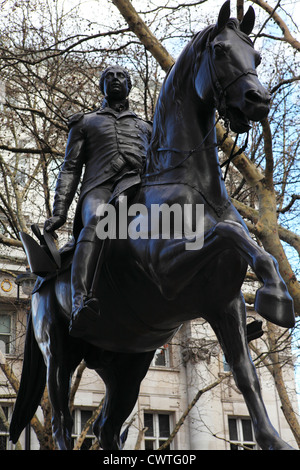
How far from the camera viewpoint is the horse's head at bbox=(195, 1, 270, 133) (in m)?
4.40

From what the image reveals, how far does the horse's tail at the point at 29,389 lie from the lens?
20.3 ft

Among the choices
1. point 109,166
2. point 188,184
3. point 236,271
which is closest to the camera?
point 236,271

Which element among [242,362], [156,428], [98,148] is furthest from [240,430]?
[242,362]

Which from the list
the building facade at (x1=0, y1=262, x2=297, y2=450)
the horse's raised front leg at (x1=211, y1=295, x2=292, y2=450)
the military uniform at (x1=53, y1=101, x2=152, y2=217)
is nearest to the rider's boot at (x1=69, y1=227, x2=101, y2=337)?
the military uniform at (x1=53, y1=101, x2=152, y2=217)

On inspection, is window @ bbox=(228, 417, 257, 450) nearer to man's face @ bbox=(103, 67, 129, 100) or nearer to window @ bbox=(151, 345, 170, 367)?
window @ bbox=(151, 345, 170, 367)

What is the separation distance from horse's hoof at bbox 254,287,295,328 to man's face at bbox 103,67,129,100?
2.55m

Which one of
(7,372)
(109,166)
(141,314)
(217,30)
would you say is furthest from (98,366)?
(7,372)

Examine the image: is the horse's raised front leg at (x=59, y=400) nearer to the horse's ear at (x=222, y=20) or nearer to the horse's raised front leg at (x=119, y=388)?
the horse's raised front leg at (x=119, y=388)

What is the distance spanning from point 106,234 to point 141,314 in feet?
1.99

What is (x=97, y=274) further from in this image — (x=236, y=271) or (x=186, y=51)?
(x=186, y=51)

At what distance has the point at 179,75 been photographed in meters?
5.02

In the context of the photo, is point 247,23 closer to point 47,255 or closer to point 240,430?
point 47,255

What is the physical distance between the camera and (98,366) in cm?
600

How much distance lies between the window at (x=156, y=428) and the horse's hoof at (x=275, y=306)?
22.4 metres
